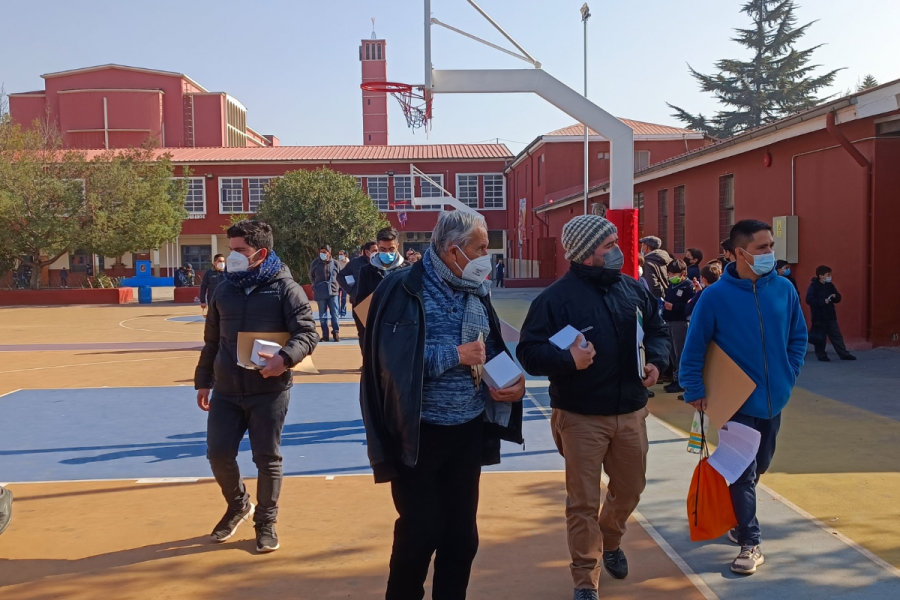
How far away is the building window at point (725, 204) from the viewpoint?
1928 cm

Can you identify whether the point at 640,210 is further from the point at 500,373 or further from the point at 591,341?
the point at 500,373

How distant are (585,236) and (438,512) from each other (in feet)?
4.98

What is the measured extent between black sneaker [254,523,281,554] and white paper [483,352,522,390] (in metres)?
2.08

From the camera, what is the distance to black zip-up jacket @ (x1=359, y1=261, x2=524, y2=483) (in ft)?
11.1

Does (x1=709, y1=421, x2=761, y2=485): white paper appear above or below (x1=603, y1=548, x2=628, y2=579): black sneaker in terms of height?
above

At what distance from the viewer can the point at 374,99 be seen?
82875mm

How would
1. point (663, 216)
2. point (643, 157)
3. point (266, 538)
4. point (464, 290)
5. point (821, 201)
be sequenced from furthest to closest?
1. point (643, 157)
2. point (663, 216)
3. point (821, 201)
4. point (266, 538)
5. point (464, 290)

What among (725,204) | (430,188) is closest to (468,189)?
(430,188)

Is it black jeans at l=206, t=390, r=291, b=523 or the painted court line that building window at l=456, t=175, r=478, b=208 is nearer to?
the painted court line

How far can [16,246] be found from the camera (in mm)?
35719

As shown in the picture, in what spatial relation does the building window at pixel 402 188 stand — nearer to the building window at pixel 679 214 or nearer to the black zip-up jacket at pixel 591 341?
the building window at pixel 679 214

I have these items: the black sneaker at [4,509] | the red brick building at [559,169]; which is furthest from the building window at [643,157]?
the black sneaker at [4,509]

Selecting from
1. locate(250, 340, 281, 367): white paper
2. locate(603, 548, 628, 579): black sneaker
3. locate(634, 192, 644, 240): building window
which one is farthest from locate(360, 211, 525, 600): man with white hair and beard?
locate(634, 192, 644, 240): building window

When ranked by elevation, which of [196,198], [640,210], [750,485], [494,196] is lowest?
[750,485]
